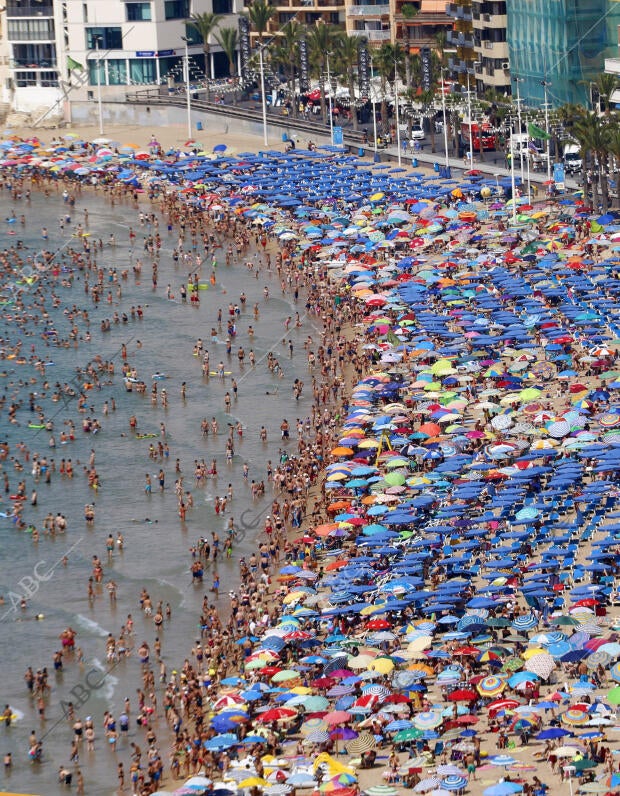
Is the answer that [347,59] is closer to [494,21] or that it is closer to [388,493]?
[494,21]

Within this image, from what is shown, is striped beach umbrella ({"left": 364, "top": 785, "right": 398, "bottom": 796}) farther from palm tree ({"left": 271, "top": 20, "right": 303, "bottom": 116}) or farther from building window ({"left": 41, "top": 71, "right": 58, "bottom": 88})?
building window ({"left": 41, "top": 71, "right": 58, "bottom": 88})

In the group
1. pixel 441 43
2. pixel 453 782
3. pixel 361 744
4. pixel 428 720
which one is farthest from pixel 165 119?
pixel 453 782

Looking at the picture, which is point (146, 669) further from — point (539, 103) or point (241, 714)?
point (539, 103)

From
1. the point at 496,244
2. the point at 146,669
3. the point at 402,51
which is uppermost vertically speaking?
the point at 402,51

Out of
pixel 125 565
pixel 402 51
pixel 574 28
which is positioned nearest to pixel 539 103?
pixel 574 28

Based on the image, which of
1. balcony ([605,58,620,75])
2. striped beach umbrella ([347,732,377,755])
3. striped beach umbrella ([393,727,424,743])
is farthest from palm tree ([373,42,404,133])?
striped beach umbrella ([393,727,424,743])

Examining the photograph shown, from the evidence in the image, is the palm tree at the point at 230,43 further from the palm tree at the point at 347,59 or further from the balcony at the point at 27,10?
the palm tree at the point at 347,59
